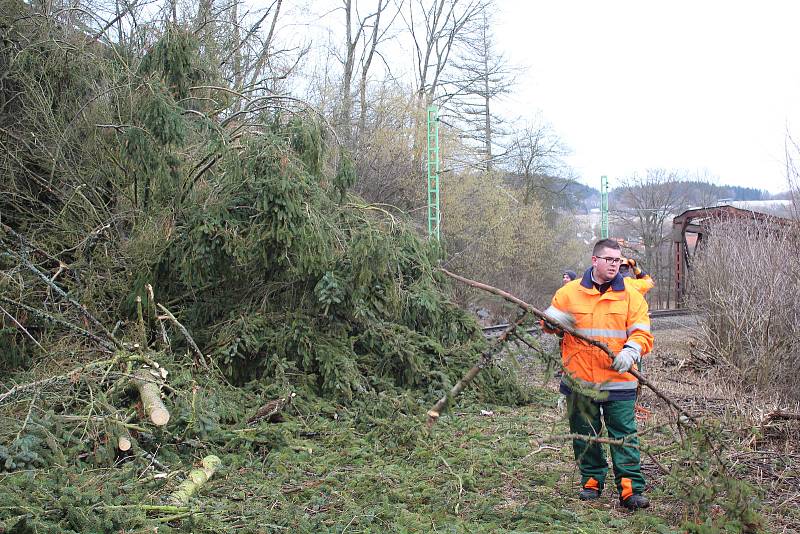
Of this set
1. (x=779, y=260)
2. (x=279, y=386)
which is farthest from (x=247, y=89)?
(x=779, y=260)

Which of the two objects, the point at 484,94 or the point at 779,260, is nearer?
the point at 779,260

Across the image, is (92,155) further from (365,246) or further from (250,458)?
(250,458)

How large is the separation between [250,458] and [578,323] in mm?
3083

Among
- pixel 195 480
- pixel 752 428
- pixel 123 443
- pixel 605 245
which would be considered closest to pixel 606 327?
pixel 605 245

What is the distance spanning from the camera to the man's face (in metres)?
4.74

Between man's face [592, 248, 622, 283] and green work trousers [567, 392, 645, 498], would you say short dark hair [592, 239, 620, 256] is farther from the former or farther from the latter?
green work trousers [567, 392, 645, 498]

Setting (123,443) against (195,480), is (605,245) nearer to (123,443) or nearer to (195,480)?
(195,480)

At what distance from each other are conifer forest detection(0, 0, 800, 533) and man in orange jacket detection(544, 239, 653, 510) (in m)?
0.15

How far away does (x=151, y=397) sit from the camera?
6035 mm

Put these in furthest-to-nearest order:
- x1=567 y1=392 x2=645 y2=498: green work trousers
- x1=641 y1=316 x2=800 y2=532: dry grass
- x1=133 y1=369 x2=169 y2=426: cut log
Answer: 1. x1=133 y1=369 x2=169 y2=426: cut log
2. x1=641 y1=316 x2=800 y2=532: dry grass
3. x1=567 y1=392 x2=645 y2=498: green work trousers

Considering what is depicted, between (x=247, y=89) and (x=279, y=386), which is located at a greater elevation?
(x=247, y=89)

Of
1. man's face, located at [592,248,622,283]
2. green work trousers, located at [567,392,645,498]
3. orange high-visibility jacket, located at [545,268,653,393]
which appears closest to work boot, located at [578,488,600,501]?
green work trousers, located at [567,392,645,498]

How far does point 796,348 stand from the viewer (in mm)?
8430

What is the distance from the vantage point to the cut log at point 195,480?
475cm
